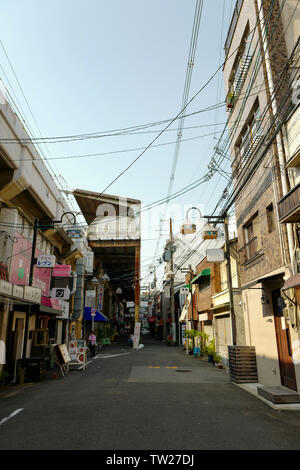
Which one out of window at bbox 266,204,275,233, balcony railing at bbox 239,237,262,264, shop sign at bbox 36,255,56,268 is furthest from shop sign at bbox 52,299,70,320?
window at bbox 266,204,275,233

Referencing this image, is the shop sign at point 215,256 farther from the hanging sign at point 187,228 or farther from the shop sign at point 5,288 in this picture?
the shop sign at point 5,288

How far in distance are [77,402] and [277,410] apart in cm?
526

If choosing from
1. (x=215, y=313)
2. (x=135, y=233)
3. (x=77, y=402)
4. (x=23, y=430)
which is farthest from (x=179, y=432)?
(x=135, y=233)

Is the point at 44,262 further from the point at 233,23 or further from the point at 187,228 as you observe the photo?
the point at 233,23

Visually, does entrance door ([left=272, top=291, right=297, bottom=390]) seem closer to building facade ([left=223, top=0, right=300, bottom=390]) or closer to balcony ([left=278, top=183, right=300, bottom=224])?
building facade ([left=223, top=0, right=300, bottom=390])

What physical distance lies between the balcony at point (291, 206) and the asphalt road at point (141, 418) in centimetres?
474

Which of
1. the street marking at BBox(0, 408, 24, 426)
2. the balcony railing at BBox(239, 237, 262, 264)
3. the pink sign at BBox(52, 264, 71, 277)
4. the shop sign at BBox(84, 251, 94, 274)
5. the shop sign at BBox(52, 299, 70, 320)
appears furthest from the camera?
the shop sign at BBox(84, 251, 94, 274)

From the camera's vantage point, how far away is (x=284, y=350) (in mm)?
10414

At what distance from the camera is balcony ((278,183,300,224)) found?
25.5 feet

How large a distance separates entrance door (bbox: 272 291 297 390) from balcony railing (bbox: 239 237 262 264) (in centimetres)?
223

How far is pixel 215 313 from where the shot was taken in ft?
69.2
